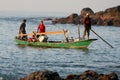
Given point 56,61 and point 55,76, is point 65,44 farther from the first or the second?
point 55,76

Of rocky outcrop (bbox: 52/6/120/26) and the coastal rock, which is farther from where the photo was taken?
rocky outcrop (bbox: 52/6/120/26)

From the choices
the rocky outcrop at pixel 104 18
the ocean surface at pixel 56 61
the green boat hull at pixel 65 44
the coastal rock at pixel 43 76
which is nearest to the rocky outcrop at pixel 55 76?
the coastal rock at pixel 43 76

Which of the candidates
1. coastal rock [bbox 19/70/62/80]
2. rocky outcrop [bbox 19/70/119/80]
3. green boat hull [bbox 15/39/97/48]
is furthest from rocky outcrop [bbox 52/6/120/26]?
coastal rock [bbox 19/70/62/80]

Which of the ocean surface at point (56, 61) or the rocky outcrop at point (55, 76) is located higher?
the rocky outcrop at point (55, 76)

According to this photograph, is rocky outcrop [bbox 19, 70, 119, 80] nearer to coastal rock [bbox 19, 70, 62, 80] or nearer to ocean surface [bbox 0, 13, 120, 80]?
coastal rock [bbox 19, 70, 62, 80]

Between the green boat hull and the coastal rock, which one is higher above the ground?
the coastal rock

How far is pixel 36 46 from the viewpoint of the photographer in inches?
1400

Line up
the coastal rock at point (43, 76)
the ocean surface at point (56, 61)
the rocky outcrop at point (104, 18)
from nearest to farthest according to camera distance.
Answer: the coastal rock at point (43, 76)
the ocean surface at point (56, 61)
the rocky outcrop at point (104, 18)

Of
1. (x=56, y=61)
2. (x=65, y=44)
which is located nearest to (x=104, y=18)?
(x=65, y=44)

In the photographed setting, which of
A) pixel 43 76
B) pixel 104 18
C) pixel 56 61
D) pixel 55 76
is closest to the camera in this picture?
pixel 43 76

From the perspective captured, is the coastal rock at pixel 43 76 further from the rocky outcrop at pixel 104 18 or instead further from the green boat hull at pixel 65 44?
the rocky outcrop at pixel 104 18

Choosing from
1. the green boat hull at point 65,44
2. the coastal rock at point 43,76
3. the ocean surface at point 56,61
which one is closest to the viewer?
the coastal rock at point 43,76

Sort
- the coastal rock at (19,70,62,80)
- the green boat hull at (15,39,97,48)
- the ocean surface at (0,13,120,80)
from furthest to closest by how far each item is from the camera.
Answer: the green boat hull at (15,39,97,48) → the ocean surface at (0,13,120,80) → the coastal rock at (19,70,62,80)

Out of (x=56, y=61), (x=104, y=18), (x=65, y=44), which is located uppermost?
(x=65, y=44)
